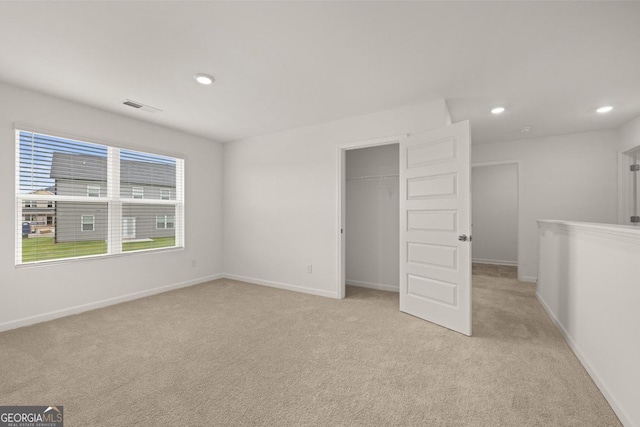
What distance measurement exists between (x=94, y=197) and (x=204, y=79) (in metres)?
2.20

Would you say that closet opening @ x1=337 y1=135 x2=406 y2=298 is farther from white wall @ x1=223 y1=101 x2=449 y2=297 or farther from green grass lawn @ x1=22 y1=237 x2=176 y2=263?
green grass lawn @ x1=22 y1=237 x2=176 y2=263

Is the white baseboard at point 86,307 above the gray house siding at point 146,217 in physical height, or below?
below

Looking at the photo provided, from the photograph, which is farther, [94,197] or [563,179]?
[563,179]

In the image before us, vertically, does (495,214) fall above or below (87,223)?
above

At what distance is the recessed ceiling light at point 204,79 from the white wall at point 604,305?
11.1ft

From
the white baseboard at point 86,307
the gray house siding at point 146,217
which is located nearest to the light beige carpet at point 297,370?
the white baseboard at point 86,307

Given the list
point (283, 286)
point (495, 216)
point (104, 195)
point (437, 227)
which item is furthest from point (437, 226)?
point (495, 216)

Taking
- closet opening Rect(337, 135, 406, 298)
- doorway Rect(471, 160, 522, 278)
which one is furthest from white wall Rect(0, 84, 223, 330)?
doorway Rect(471, 160, 522, 278)

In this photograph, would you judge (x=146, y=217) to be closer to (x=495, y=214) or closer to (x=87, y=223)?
(x=87, y=223)

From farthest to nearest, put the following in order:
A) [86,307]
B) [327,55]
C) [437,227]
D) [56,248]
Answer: [86,307]
[56,248]
[437,227]
[327,55]

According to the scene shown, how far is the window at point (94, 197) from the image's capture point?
3.04m

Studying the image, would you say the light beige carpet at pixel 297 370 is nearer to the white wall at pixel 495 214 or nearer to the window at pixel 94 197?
the window at pixel 94 197

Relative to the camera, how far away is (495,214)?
6.66 m

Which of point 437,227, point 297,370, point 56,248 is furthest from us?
point 56,248
